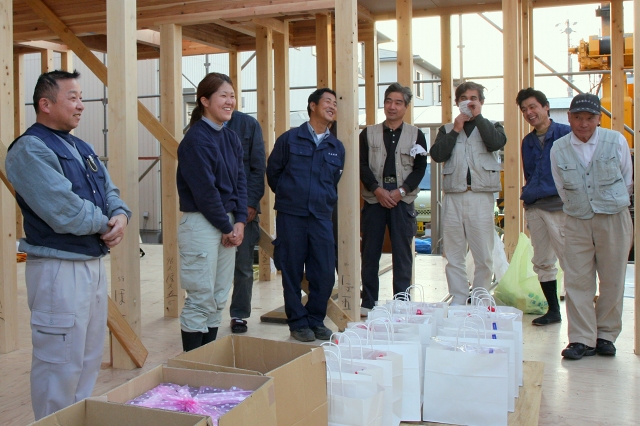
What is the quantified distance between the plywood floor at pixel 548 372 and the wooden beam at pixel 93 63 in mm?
1325

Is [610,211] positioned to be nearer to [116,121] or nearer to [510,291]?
[510,291]

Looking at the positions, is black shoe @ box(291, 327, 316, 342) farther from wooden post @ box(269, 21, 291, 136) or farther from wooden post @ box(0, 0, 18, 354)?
wooden post @ box(269, 21, 291, 136)

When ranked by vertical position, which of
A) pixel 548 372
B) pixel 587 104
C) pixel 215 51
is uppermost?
pixel 215 51

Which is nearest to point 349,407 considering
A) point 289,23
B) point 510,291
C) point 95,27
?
point 510,291

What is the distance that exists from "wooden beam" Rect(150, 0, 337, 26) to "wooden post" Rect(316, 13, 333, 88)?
1.71m

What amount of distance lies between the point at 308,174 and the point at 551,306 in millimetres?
2111

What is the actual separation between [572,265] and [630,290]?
7.72ft

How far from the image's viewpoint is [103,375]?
350 centimetres

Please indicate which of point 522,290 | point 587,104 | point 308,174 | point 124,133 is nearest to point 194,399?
point 124,133

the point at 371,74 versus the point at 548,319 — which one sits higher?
the point at 371,74

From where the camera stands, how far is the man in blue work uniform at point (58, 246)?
235cm

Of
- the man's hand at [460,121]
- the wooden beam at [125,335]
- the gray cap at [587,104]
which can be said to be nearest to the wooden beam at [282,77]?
the man's hand at [460,121]

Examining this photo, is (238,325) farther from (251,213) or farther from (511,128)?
(511,128)

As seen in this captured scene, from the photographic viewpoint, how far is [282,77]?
6.56 meters
